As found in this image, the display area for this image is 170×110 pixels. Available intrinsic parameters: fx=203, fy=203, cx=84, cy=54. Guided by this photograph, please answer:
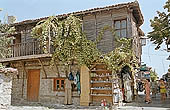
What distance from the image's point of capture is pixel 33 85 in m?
13.9

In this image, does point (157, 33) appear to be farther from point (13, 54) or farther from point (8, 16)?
point (8, 16)

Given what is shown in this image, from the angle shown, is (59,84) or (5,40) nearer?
(59,84)

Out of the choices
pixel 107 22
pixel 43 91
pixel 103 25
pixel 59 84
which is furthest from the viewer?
pixel 43 91

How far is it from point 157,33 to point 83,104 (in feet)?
22.7

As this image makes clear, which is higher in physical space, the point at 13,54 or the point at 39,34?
the point at 39,34

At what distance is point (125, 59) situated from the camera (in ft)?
36.4

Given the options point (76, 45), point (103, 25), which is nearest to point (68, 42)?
point (76, 45)

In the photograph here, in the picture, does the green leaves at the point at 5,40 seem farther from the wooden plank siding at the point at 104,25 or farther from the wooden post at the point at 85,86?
the wooden post at the point at 85,86

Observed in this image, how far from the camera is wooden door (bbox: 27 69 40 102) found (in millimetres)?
13680

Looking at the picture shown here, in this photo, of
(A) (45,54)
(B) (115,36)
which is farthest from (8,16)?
(B) (115,36)

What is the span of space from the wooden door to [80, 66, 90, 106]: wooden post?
3718 millimetres

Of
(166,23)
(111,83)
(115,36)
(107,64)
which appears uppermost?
(166,23)

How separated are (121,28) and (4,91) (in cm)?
761

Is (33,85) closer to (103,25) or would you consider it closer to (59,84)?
(59,84)
